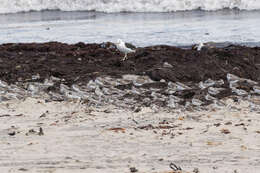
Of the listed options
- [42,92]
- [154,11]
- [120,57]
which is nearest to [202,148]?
[42,92]

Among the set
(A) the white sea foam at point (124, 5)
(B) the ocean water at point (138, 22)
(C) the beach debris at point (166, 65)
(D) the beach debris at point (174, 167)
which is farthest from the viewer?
(A) the white sea foam at point (124, 5)

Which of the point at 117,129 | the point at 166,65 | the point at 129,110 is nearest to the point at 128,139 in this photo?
the point at 117,129

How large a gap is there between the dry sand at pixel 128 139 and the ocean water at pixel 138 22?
5.56m

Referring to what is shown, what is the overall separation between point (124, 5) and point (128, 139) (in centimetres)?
1606

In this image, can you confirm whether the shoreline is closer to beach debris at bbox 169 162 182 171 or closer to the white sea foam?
beach debris at bbox 169 162 182 171

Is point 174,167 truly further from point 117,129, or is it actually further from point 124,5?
point 124,5

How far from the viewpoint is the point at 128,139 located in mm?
4410

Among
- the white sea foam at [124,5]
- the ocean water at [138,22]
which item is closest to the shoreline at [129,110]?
the ocean water at [138,22]

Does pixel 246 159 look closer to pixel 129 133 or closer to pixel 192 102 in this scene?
pixel 129 133

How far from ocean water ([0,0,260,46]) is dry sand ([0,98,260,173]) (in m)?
5.56

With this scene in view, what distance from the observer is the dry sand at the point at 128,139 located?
12.4 feet

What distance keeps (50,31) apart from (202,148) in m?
10.5

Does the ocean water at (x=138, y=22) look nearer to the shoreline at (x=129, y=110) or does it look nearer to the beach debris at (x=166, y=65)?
the shoreline at (x=129, y=110)

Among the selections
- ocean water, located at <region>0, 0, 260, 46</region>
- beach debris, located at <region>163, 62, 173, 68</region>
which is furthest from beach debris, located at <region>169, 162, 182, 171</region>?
ocean water, located at <region>0, 0, 260, 46</region>
